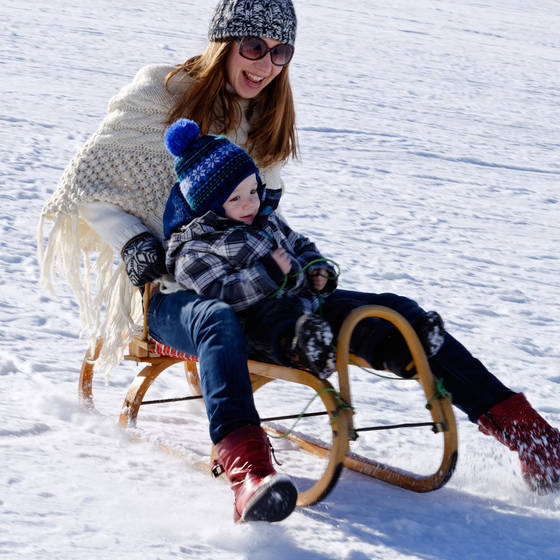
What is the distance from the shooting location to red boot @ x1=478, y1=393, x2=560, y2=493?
2330 millimetres

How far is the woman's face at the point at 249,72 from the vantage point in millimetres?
2740

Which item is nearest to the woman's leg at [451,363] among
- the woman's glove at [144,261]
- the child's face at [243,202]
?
the child's face at [243,202]

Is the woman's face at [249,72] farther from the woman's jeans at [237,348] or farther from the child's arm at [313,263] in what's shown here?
the woman's jeans at [237,348]

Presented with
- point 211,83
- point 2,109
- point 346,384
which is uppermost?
point 211,83

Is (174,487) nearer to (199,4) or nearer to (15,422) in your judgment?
(15,422)

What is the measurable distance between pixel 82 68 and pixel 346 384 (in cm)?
954

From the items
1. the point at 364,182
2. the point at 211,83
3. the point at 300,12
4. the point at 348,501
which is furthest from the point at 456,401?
the point at 300,12

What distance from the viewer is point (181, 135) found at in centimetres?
247

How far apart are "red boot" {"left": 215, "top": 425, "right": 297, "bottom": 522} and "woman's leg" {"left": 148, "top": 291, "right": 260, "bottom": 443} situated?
4 centimetres

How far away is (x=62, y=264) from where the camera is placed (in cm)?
293

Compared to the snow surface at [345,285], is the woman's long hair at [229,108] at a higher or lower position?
higher

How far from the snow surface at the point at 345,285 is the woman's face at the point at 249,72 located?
0.78m

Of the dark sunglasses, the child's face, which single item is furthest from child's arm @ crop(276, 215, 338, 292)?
the dark sunglasses

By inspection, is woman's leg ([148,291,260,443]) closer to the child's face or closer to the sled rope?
the child's face
